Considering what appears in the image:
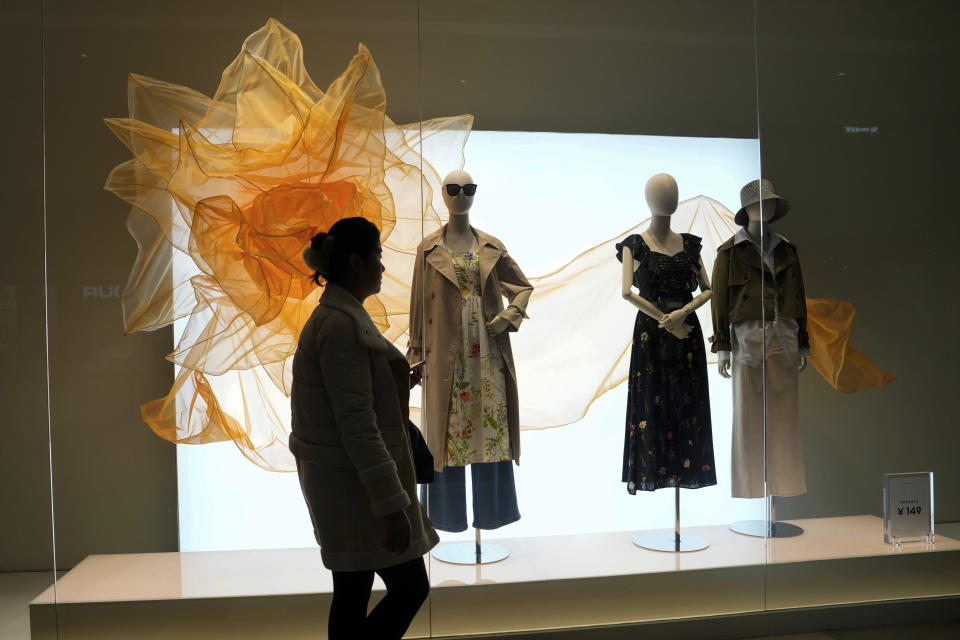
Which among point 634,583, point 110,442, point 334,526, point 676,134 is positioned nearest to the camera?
point 334,526

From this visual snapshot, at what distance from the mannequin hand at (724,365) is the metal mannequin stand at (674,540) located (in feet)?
1.62

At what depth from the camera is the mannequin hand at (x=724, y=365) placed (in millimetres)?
3055

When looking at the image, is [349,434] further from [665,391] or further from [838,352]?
[838,352]

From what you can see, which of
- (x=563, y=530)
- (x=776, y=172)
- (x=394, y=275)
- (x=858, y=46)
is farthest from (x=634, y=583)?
(x=858, y=46)

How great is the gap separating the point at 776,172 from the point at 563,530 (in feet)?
5.35

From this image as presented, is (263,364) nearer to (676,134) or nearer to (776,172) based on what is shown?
(676,134)

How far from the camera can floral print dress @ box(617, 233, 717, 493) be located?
2.95m

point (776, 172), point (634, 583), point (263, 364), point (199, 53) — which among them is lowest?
point (634, 583)

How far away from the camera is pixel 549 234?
2.92 meters

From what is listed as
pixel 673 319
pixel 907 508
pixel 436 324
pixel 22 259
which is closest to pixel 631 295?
pixel 673 319

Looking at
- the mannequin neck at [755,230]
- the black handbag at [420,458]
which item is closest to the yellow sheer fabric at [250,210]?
the black handbag at [420,458]

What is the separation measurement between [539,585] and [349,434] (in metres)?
1.34

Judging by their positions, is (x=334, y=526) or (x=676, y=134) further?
(x=676, y=134)

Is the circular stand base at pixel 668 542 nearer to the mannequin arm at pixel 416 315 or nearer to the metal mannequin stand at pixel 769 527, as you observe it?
the metal mannequin stand at pixel 769 527
